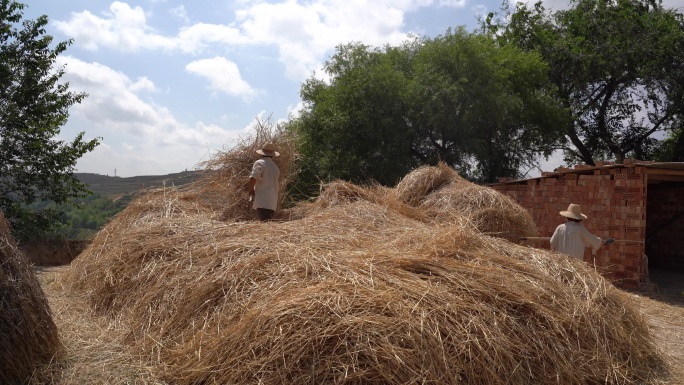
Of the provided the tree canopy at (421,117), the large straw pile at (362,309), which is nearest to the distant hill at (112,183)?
the tree canopy at (421,117)

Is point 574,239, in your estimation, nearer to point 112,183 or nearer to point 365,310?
point 365,310

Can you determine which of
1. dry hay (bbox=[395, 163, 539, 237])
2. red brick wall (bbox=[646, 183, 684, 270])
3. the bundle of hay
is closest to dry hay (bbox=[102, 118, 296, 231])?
the bundle of hay

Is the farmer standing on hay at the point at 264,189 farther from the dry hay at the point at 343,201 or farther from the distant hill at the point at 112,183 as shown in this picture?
the distant hill at the point at 112,183

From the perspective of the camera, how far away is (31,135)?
10727mm

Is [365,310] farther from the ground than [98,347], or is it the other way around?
[365,310]

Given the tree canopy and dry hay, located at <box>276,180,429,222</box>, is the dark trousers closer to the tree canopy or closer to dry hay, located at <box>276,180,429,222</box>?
dry hay, located at <box>276,180,429,222</box>

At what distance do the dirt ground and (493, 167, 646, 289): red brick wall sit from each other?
2.16 m

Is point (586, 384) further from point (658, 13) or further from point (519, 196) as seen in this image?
point (658, 13)

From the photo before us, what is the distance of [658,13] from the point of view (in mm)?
17953

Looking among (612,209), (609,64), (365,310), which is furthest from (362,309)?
(609,64)

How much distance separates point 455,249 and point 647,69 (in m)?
15.4

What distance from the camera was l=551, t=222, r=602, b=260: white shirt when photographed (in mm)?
5832

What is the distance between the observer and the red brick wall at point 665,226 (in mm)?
12445

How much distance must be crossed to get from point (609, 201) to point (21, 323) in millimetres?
7830
